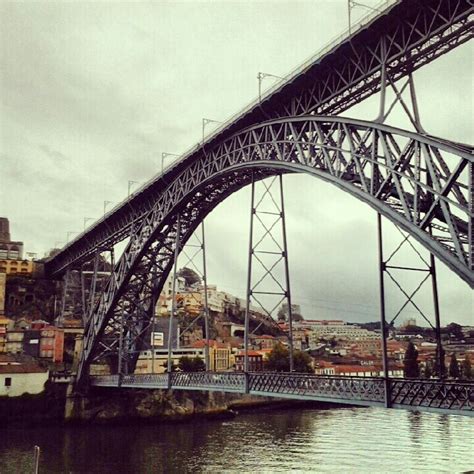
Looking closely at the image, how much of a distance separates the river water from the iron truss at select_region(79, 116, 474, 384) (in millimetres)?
7983

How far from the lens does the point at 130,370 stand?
43.2m

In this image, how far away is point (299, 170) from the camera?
69.2 ft

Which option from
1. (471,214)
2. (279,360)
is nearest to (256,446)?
(471,214)

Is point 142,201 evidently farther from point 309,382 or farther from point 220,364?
point 220,364

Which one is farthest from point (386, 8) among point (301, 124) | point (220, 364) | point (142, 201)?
point (220, 364)

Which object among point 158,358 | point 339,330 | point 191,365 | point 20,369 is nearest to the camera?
point 20,369

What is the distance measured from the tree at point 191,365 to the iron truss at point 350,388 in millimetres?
27443

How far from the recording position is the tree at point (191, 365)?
54.3m

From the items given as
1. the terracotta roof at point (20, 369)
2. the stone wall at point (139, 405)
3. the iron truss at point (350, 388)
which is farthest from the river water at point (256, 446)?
the terracotta roof at point (20, 369)

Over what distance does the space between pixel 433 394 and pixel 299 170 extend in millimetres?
9815

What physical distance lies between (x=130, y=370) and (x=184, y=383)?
16.9m

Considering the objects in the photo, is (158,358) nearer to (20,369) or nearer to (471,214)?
(20,369)

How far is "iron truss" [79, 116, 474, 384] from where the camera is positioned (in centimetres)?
1419

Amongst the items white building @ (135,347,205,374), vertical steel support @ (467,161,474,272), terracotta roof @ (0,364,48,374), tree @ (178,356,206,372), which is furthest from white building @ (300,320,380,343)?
vertical steel support @ (467,161,474,272)
